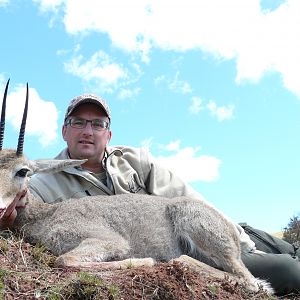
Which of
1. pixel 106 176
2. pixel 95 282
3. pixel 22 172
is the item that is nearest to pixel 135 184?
pixel 106 176

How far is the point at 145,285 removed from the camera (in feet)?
19.0

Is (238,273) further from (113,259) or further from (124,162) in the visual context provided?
(124,162)

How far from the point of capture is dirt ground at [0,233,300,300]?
5.37 m

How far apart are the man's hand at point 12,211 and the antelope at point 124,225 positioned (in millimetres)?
108

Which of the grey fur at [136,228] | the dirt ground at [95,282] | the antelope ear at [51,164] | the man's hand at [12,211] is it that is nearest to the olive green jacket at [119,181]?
the antelope ear at [51,164]

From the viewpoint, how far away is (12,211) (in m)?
7.85

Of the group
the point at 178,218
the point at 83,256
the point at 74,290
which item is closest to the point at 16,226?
the point at 83,256

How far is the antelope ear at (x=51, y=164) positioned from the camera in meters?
8.41

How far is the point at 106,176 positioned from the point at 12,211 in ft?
7.41

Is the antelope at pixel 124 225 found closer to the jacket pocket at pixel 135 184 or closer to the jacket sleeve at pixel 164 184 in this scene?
the jacket pocket at pixel 135 184

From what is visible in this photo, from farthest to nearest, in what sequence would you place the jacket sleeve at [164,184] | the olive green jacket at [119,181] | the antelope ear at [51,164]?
1. the jacket sleeve at [164,184]
2. the olive green jacket at [119,181]
3. the antelope ear at [51,164]

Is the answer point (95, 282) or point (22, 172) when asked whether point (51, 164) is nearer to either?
point (22, 172)

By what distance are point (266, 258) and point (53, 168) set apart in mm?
3885

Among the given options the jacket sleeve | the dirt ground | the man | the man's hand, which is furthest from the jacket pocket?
the dirt ground
